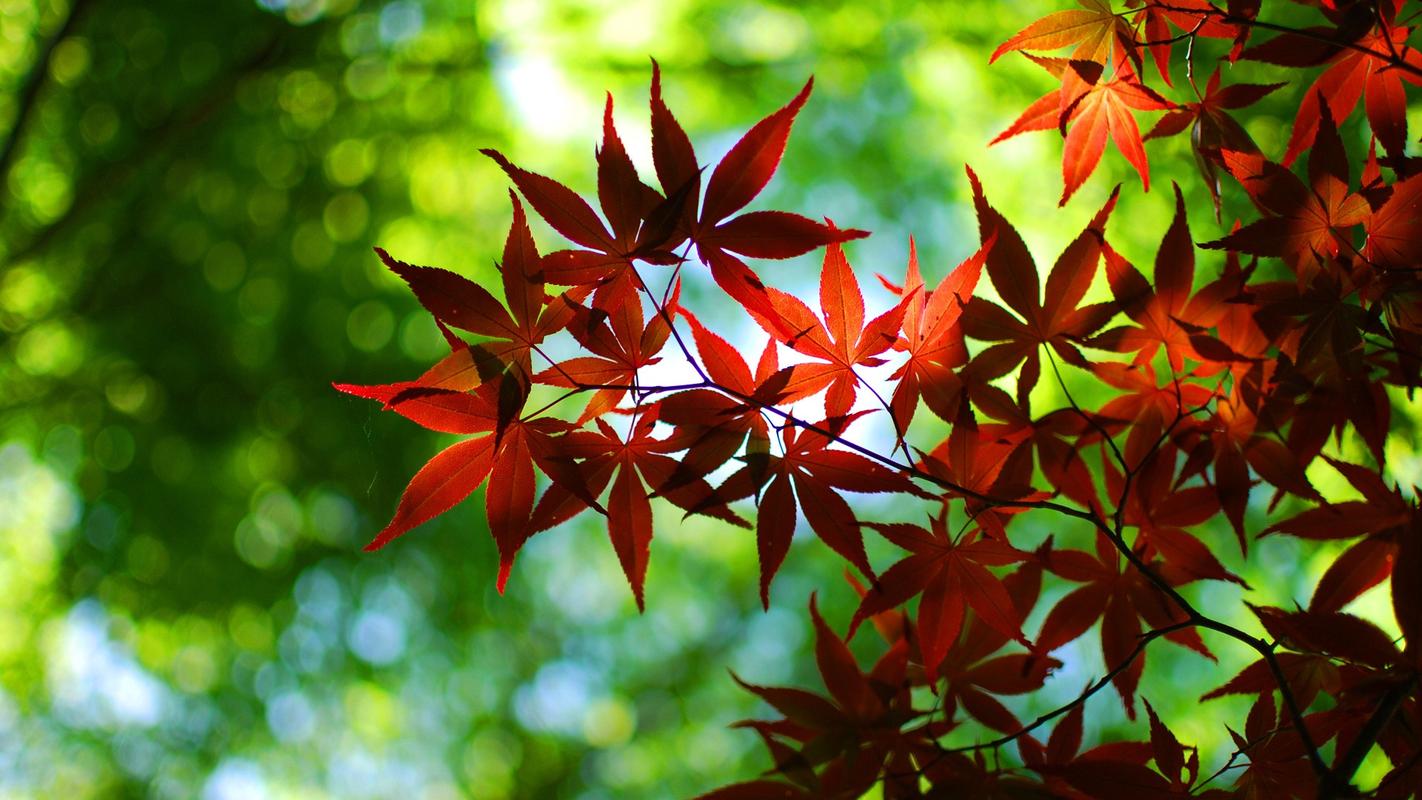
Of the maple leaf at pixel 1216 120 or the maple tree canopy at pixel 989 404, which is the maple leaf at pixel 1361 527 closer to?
the maple tree canopy at pixel 989 404

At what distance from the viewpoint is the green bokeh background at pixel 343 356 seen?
2.14 meters

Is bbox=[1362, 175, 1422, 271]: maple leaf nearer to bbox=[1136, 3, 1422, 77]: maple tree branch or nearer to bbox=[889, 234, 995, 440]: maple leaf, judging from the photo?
bbox=[1136, 3, 1422, 77]: maple tree branch

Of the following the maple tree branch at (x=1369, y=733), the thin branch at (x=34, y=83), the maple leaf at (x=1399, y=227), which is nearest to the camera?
the maple tree branch at (x=1369, y=733)

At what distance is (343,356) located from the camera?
7.31 feet

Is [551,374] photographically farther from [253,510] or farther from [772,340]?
[253,510]

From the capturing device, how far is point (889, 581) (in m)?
0.46

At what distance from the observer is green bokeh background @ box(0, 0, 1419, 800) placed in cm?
214

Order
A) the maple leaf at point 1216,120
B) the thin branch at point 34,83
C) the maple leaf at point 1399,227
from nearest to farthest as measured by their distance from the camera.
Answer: the maple leaf at point 1399,227
the maple leaf at point 1216,120
the thin branch at point 34,83

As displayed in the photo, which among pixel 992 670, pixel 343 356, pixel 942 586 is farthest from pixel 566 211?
pixel 343 356

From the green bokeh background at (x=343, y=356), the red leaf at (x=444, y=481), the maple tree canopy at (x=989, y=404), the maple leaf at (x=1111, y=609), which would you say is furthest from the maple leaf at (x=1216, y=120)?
the green bokeh background at (x=343, y=356)

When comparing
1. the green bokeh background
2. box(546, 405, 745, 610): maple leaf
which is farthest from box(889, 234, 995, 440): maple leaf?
the green bokeh background

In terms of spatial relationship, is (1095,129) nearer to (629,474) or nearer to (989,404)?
(989,404)

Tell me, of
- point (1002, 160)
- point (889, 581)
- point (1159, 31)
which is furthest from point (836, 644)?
point (1002, 160)

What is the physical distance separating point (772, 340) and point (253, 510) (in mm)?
2220
